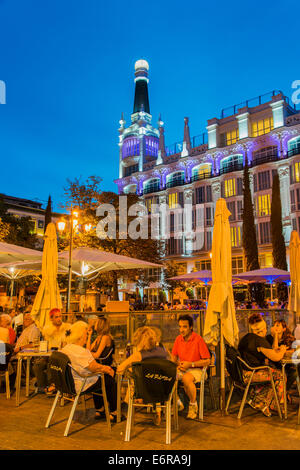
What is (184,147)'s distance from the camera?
4706cm

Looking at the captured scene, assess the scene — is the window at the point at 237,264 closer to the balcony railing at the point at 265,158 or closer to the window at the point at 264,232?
the window at the point at 264,232

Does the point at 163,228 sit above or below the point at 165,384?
above

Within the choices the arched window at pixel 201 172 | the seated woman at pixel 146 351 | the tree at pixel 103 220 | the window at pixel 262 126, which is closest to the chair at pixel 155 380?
the seated woman at pixel 146 351

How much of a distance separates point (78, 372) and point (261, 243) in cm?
3470

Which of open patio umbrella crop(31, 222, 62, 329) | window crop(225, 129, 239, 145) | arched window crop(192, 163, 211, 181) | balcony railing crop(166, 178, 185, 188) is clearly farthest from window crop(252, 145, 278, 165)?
open patio umbrella crop(31, 222, 62, 329)

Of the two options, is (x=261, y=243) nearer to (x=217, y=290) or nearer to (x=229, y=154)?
(x=229, y=154)

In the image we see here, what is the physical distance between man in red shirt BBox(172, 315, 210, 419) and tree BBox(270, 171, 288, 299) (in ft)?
84.6

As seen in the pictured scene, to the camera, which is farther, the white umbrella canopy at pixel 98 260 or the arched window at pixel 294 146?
the arched window at pixel 294 146

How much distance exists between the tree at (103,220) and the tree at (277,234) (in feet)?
37.0

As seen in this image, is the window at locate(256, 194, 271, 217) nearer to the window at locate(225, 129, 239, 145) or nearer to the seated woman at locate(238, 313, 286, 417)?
the window at locate(225, 129, 239, 145)

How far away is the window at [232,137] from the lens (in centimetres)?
4266

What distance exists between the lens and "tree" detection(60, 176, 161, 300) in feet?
75.8

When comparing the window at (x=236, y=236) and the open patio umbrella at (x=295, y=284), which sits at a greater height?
the window at (x=236, y=236)
